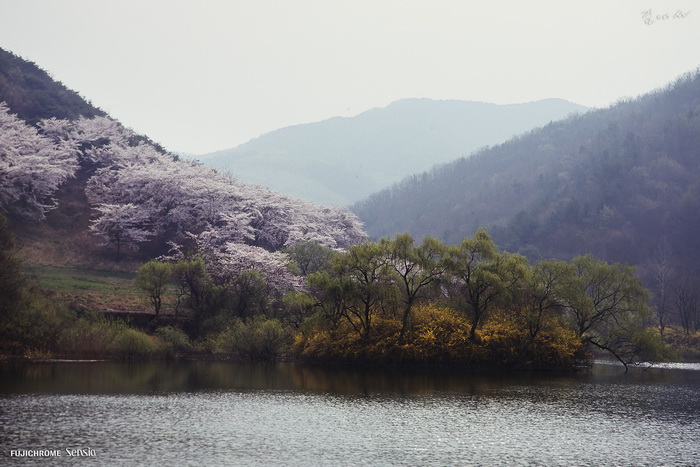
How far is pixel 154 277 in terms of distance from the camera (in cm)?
7656

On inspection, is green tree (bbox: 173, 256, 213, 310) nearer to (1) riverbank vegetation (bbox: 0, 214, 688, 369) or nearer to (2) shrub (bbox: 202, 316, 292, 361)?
(1) riverbank vegetation (bbox: 0, 214, 688, 369)

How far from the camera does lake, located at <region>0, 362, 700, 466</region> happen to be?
2955cm

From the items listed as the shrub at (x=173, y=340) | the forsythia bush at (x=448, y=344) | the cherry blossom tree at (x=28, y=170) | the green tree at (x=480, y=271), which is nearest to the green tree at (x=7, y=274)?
the shrub at (x=173, y=340)

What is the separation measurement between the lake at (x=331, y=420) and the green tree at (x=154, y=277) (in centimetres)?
1800

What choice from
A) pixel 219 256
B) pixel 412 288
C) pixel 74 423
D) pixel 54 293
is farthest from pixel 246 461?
pixel 219 256

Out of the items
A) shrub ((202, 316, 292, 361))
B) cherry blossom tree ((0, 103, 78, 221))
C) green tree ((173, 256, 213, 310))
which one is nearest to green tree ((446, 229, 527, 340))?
shrub ((202, 316, 292, 361))

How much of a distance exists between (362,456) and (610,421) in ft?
59.1

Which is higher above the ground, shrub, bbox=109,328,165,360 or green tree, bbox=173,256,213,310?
green tree, bbox=173,256,213,310

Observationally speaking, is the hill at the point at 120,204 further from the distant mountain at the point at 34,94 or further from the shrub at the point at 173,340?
the shrub at the point at 173,340

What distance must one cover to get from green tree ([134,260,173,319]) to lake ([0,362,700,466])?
18.0 meters

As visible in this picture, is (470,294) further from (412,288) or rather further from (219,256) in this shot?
(219,256)

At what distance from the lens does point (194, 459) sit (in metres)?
28.1

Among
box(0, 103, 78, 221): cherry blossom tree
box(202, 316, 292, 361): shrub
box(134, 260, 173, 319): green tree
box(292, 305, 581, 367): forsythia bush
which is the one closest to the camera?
box(292, 305, 581, 367): forsythia bush

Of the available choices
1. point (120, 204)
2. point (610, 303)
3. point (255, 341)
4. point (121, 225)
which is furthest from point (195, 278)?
point (610, 303)
